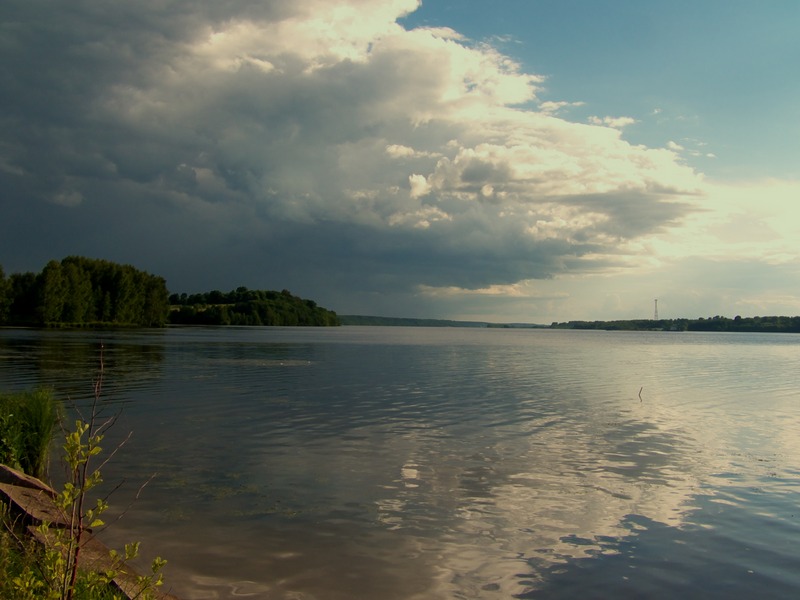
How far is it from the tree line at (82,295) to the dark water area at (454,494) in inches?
4855

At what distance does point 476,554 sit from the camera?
1169cm

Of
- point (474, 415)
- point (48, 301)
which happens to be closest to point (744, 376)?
point (474, 415)

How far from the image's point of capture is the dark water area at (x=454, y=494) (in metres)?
10.7

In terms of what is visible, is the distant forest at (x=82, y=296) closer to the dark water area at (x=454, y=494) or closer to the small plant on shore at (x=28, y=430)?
the dark water area at (x=454, y=494)

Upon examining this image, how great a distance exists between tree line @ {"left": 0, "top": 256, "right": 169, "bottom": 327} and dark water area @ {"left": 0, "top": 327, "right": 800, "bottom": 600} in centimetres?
12332

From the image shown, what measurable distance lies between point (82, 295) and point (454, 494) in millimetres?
155582

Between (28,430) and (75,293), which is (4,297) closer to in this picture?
(75,293)

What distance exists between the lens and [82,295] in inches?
5915

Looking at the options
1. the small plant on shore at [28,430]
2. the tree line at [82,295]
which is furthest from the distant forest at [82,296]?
the small plant on shore at [28,430]

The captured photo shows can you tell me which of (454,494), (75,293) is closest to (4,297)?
(75,293)

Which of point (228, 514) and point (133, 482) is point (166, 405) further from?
point (228, 514)

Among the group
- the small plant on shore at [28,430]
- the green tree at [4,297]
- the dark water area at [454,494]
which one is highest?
the green tree at [4,297]

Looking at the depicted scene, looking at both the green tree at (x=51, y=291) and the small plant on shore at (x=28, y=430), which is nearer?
the small plant on shore at (x=28, y=430)

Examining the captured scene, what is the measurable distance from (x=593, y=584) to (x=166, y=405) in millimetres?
23420
